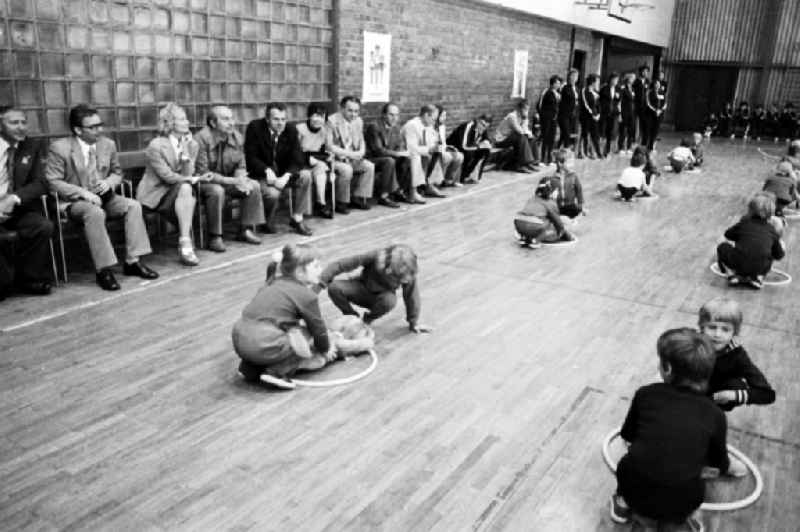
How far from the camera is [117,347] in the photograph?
4160mm

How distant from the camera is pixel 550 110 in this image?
12.6 meters

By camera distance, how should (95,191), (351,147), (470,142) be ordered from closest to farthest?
(95,191) → (351,147) → (470,142)

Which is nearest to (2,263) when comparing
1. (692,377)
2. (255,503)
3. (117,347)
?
(117,347)

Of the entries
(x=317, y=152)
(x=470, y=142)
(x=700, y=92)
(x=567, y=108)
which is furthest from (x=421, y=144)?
(x=700, y=92)

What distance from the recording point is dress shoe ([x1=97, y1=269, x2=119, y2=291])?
5172mm

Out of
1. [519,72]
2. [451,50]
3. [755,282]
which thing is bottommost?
[755,282]

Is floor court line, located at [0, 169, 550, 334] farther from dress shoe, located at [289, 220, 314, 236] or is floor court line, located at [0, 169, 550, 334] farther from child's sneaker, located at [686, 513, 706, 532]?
child's sneaker, located at [686, 513, 706, 532]

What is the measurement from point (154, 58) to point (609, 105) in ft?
34.4

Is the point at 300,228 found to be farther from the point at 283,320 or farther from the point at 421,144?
the point at 283,320

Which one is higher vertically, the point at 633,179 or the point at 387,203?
the point at 633,179

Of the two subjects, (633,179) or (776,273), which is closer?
(776,273)

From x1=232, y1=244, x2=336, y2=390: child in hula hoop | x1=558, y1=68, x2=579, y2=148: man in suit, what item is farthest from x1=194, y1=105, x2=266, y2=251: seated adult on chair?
x1=558, y1=68, x2=579, y2=148: man in suit

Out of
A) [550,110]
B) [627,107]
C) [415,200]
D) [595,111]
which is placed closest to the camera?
[415,200]

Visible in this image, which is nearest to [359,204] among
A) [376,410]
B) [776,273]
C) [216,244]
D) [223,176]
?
[223,176]
